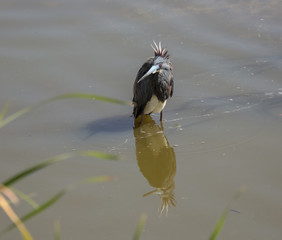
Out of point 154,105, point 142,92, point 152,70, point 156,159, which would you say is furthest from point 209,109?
point 156,159

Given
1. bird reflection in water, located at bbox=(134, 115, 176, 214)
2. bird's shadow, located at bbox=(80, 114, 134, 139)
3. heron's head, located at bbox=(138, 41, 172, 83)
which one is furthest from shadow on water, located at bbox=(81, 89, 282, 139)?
heron's head, located at bbox=(138, 41, 172, 83)

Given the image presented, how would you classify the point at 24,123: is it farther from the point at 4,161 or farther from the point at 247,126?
the point at 247,126

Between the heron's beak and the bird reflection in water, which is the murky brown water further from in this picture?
the heron's beak

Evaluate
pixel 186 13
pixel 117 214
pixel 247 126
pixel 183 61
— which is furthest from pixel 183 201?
pixel 186 13

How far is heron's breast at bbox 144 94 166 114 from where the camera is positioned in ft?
18.2

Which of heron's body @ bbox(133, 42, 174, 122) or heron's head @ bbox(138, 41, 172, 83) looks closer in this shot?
heron's head @ bbox(138, 41, 172, 83)

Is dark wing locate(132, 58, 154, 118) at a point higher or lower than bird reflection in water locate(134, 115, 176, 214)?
higher

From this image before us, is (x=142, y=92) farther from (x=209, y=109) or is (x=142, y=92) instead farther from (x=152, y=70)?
(x=209, y=109)

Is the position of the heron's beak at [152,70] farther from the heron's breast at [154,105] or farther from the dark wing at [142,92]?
the heron's breast at [154,105]

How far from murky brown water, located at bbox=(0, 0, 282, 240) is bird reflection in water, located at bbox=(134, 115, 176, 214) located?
0.02 m

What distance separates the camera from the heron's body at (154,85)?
17.8 ft

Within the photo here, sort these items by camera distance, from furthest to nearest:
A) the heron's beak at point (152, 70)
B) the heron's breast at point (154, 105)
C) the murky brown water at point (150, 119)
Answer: the heron's breast at point (154, 105) < the heron's beak at point (152, 70) < the murky brown water at point (150, 119)

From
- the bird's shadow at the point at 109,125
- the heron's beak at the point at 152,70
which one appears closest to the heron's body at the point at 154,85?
the heron's beak at the point at 152,70

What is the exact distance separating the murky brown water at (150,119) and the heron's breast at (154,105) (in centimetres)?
22
